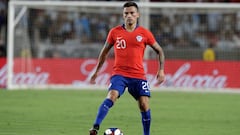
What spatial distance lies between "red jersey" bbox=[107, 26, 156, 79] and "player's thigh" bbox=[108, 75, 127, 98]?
106 millimetres

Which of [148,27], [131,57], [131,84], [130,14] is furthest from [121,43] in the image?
[148,27]

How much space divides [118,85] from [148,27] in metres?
18.8

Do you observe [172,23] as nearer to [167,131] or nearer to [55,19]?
[55,19]

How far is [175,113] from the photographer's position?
1853cm

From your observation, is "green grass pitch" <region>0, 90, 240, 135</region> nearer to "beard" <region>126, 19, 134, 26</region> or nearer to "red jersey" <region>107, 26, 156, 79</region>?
"red jersey" <region>107, 26, 156, 79</region>

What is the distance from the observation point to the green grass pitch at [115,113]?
14.1m

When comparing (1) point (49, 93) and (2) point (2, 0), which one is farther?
(2) point (2, 0)

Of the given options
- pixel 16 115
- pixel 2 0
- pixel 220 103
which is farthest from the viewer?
pixel 2 0

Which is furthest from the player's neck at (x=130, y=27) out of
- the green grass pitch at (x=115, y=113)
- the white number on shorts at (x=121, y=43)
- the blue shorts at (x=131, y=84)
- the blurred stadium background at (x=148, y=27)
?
the blurred stadium background at (x=148, y=27)

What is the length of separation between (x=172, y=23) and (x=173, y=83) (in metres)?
3.21

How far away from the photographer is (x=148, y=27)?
99.6 feet

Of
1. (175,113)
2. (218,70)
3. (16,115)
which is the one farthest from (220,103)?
(16,115)

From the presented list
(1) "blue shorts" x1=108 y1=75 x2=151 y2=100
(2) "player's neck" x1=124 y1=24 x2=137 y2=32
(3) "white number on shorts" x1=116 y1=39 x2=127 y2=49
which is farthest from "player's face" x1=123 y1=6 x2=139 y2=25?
(1) "blue shorts" x1=108 y1=75 x2=151 y2=100

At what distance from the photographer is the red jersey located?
1188cm
